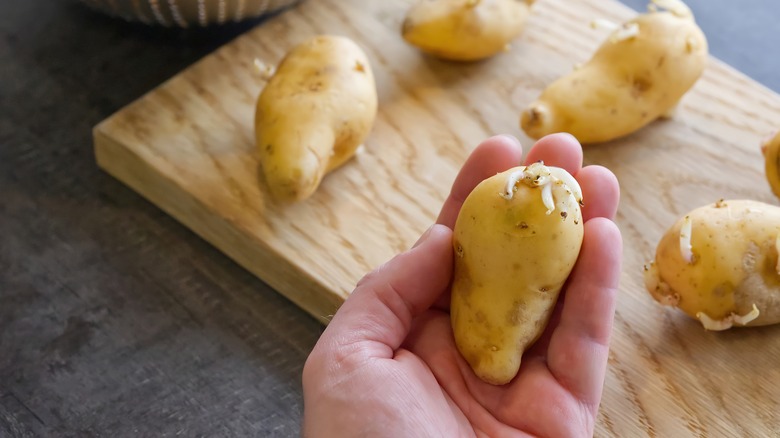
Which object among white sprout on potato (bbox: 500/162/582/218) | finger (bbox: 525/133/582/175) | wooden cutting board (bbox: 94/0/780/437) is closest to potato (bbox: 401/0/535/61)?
wooden cutting board (bbox: 94/0/780/437)

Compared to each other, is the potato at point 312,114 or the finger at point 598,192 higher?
the finger at point 598,192

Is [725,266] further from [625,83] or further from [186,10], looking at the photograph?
[186,10]

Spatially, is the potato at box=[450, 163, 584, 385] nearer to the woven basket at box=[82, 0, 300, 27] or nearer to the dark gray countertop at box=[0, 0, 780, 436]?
the dark gray countertop at box=[0, 0, 780, 436]

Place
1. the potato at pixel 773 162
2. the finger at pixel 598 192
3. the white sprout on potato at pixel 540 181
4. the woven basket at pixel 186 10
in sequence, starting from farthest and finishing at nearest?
the woven basket at pixel 186 10, the potato at pixel 773 162, the finger at pixel 598 192, the white sprout on potato at pixel 540 181

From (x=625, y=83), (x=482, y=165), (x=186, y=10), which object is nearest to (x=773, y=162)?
(x=625, y=83)

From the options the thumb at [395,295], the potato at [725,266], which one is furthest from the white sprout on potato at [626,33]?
the thumb at [395,295]

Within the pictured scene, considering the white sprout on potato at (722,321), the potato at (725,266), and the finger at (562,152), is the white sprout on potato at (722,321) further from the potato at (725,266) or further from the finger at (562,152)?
the finger at (562,152)

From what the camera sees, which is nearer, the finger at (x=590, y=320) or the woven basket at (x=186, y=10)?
the finger at (x=590, y=320)

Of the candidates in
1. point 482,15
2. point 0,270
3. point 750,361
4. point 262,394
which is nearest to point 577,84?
point 482,15
